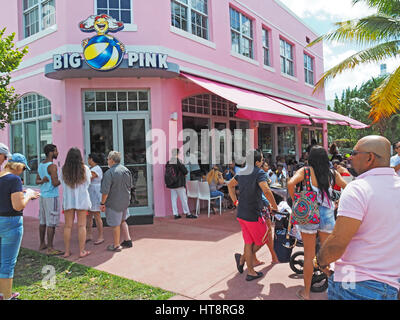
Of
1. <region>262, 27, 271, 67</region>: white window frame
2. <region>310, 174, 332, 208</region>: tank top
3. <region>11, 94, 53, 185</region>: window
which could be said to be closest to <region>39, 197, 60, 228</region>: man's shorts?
<region>11, 94, 53, 185</region>: window

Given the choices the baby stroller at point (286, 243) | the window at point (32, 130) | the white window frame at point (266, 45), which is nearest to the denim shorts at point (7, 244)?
the baby stroller at point (286, 243)

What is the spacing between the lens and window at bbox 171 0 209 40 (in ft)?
30.4

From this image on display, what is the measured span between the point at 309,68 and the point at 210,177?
43.2ft

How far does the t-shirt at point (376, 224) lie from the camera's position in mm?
1888

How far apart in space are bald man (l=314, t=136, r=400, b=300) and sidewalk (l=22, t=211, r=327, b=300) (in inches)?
82.3

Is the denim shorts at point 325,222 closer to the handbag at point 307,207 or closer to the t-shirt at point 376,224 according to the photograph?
the handbag at point 307,207

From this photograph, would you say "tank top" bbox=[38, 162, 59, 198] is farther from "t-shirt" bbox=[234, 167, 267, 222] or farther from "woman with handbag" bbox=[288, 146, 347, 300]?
"woman with handbag" bbox=[288, 146, 347, 300]

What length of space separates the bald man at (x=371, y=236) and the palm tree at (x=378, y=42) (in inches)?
327

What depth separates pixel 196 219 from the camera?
830 cm

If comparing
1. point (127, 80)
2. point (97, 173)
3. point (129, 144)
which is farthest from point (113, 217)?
point (127, 80)

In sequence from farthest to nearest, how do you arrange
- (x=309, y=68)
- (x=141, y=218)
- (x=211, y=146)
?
(x=309, y=68) < (x=211, y=146) < (x=141, y=218)

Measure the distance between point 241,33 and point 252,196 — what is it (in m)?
9.40
